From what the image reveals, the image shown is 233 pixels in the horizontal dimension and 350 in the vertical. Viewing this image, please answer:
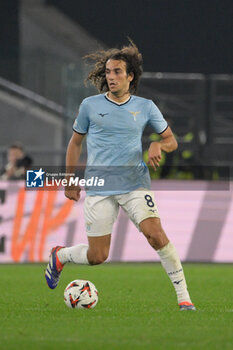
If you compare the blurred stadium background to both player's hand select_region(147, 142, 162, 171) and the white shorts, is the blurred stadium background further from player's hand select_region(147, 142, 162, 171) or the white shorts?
player's hand select_region(147, 142, 162, 171)

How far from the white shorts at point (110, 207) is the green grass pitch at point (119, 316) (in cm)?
69

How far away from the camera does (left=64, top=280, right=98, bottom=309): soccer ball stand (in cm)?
778

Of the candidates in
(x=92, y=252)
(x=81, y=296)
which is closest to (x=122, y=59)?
(x=92, y=252)

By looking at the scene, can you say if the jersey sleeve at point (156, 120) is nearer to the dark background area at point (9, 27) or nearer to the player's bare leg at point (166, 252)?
the player's bare leg at point (166, 252)

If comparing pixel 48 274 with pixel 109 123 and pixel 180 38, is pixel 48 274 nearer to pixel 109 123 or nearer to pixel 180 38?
pixel 109 123

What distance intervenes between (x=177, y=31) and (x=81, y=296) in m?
18.5

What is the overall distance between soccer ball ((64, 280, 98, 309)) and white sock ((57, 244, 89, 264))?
208mm

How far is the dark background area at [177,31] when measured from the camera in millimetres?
24031

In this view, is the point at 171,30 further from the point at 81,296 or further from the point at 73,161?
the point at 81,296

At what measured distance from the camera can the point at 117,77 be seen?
7641 mm

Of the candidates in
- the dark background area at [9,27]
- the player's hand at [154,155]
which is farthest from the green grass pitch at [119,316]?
the dark background area at [9,27]

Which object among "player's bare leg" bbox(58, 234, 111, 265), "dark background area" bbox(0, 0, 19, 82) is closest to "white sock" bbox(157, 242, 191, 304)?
"player's bare leg" bbox(58, 234, 111, 265)

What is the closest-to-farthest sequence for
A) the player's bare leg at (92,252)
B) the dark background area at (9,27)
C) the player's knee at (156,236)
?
the player's knee at (156,236)
the player's bare leg at (92,252)
the dark background area at (9,27)

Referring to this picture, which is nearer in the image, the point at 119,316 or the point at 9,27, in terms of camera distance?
the point at 119,316
